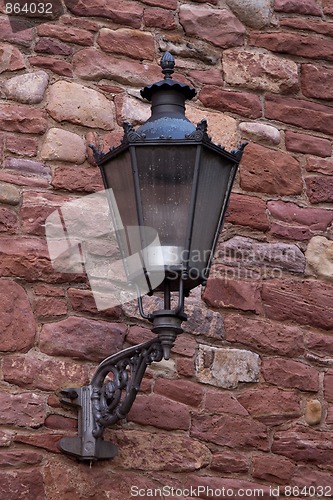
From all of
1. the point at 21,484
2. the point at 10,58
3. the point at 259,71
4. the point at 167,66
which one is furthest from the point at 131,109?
the point at 21,484

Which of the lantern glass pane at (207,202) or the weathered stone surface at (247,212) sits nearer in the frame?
the lantern glass pane at (207,202)

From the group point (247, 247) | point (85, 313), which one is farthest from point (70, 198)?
point (247, 247)

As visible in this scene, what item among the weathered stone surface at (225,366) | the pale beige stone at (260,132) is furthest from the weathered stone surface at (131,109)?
the weathered stone surface at (225,366)

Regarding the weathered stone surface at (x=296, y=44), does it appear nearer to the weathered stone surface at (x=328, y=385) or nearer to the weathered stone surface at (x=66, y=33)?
the weathered stone surface at (x=66, y=33)

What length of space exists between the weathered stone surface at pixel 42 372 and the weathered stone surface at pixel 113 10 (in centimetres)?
126

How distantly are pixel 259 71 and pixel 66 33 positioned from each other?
29.0 inches

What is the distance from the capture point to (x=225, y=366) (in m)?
3.50

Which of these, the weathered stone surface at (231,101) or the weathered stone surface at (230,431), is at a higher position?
the weathered stone surface at (231,101)

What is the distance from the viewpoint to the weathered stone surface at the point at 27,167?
3.45m

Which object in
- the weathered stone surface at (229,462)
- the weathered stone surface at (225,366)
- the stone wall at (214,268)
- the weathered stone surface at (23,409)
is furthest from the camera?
the weathered stone surface at (225,366)

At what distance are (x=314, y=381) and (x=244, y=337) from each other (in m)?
0.29

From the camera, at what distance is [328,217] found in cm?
383

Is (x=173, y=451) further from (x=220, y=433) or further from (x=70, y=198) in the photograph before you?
(x=70, y=198)

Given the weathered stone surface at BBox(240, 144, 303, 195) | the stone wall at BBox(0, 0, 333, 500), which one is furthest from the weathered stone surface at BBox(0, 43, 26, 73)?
the weathered stone surface at BBox(240, 144, 303, 195)
